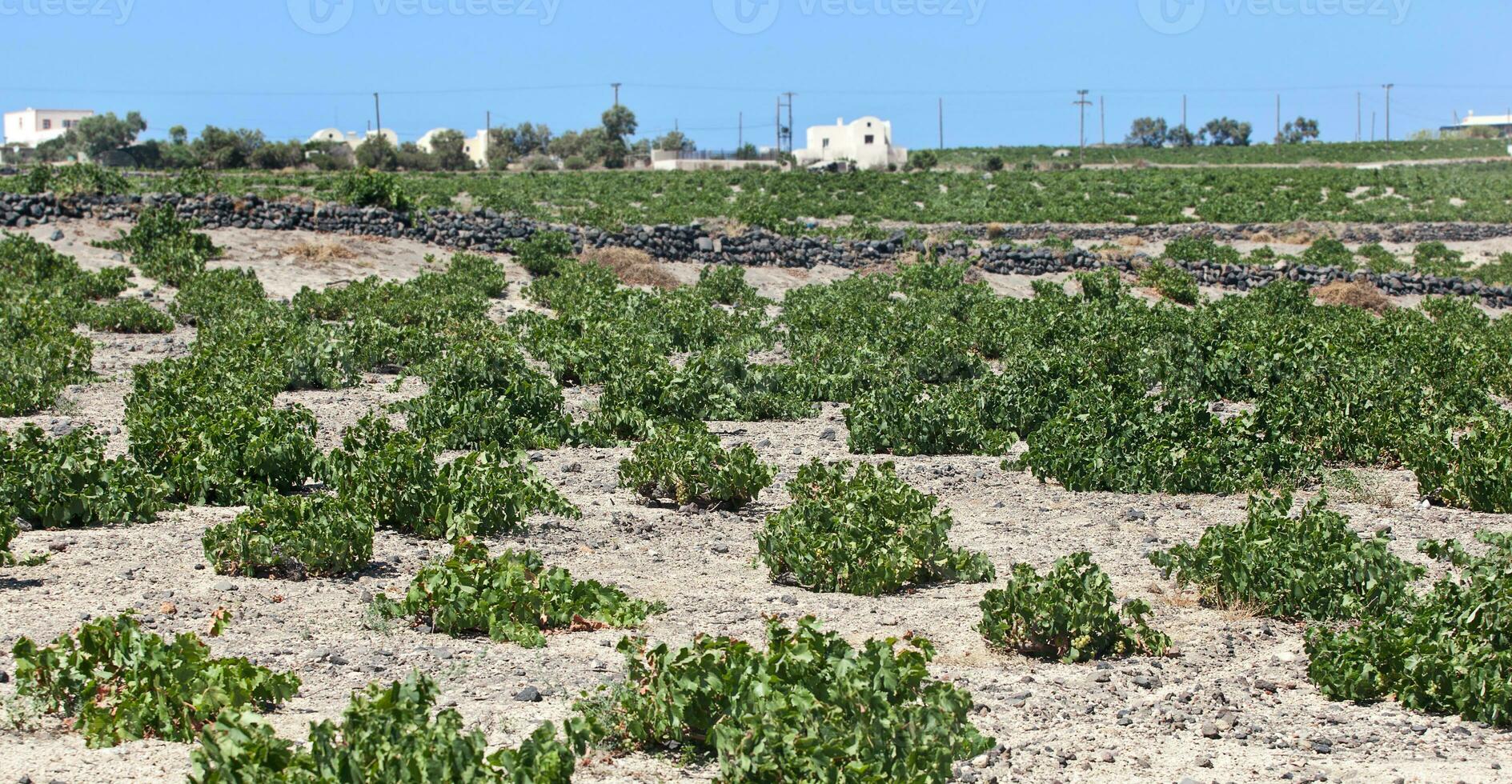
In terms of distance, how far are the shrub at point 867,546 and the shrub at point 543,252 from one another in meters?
19.3

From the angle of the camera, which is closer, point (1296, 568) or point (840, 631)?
point (840, 631)

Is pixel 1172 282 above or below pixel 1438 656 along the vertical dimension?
above

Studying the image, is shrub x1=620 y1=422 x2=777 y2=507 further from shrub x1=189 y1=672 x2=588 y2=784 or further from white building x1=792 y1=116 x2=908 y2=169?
white building x1=792 y1=116 x2=908 y2=169

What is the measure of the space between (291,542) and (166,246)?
737 inches

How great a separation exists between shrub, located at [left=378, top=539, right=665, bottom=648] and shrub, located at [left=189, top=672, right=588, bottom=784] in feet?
6.59

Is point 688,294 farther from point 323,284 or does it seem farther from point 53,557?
point 53,557

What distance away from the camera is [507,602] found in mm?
7043

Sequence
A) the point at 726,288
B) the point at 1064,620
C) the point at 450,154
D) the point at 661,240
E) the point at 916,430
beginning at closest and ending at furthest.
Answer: the point at 1064,620, the point at 916,430, the point at 726,288, the point at 661,240, the point at 450,154

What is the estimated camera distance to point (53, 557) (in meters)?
8.21

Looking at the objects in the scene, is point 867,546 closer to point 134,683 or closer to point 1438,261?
point 134,683

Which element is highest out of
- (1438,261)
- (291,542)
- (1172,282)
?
(1438,261)

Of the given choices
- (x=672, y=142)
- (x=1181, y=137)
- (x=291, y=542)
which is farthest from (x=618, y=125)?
(x=291, y=542)

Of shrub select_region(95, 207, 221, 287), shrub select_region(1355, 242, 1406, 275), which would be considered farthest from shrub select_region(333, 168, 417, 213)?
shrub select_region(1355, 242, 1406, 275)

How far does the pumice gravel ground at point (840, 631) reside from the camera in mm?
5559
